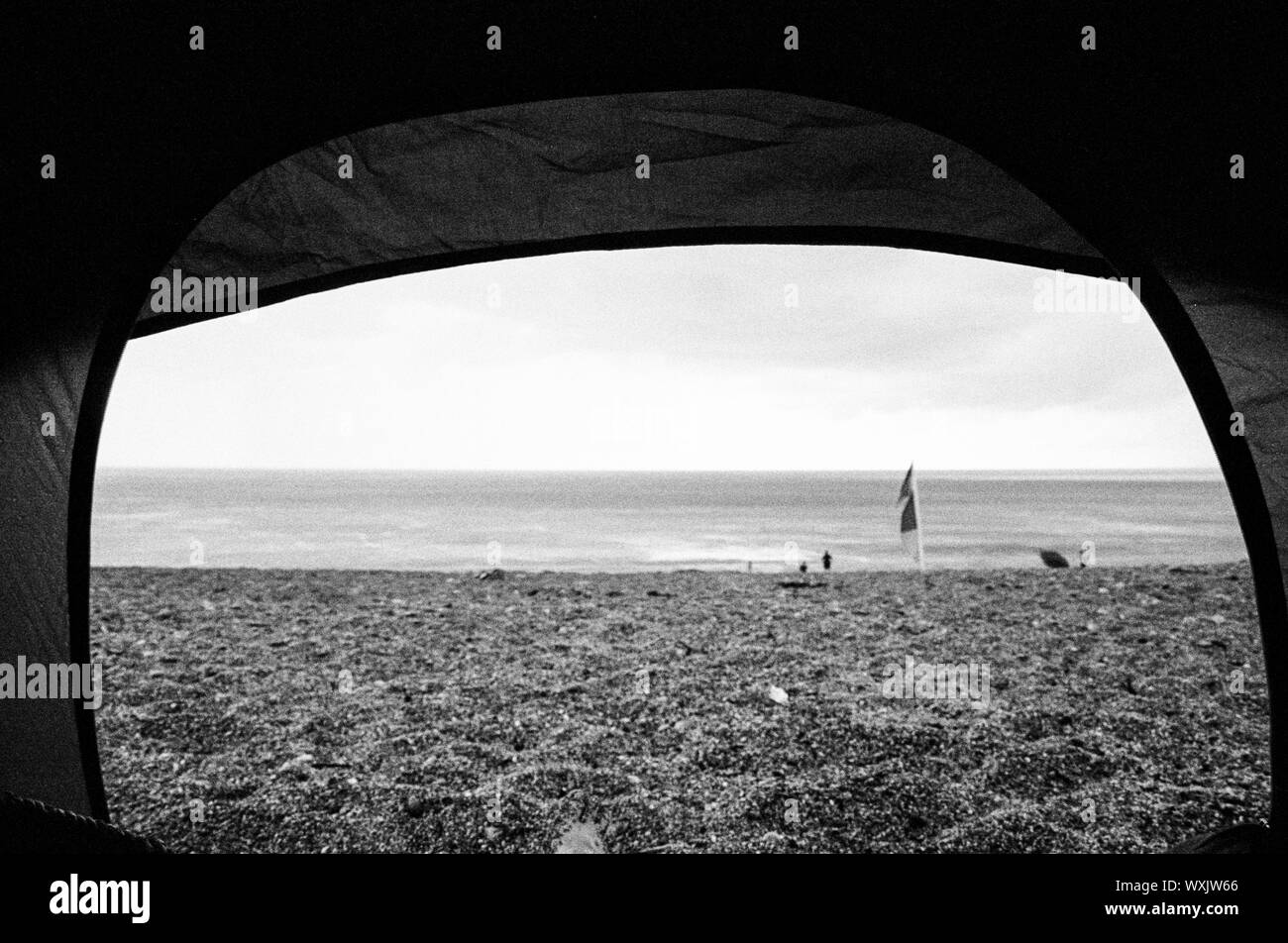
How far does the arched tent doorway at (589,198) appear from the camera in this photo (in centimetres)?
238

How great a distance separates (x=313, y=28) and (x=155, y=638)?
5329mm

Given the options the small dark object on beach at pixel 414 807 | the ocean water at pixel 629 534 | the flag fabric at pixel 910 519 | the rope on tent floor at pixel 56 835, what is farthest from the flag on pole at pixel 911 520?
the rope on tent floor at pixel 56 835

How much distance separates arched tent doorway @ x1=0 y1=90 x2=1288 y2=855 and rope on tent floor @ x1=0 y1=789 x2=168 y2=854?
1.00 metres

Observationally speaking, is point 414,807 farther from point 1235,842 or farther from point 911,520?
point 911,520

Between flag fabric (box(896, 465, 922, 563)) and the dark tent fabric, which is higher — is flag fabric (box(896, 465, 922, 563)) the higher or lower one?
the lower one

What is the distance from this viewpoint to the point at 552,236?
273 centimetres

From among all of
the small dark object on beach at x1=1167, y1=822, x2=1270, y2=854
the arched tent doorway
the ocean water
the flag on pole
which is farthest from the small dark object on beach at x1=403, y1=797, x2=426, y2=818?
the ocean water

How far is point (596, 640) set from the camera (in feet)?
18.2

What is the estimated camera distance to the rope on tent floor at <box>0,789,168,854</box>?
1204 mm

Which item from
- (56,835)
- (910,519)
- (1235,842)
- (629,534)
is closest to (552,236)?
(56,835)

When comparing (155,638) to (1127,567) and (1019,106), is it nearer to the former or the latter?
(1019,106)

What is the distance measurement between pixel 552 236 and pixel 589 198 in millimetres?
211

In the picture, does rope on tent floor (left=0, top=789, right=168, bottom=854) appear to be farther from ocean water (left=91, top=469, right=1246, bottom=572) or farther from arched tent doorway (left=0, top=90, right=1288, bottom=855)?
ocean water (left=91, top=469, right=1246, bottom=572)
